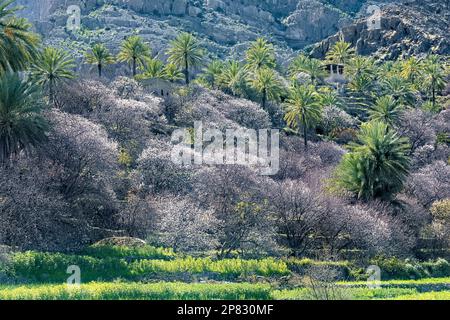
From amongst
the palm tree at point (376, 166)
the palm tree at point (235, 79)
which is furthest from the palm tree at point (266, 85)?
the palm tree at point (376, 166)

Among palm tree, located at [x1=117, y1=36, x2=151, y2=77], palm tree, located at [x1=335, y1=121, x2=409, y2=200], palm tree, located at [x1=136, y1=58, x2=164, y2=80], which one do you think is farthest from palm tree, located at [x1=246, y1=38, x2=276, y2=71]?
palm tree, located at [x1=335, y1=121, x2=409, y2=200]

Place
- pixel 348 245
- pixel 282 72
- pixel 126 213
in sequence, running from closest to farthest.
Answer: pixel 126 213 < pixel 348 245 < pixel 282 72

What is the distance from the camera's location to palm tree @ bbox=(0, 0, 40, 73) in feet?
121

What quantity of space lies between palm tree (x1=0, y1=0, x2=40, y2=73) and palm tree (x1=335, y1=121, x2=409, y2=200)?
2681 cm

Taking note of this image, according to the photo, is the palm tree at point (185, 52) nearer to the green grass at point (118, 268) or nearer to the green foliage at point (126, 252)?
the green foliage at point (126, 252)

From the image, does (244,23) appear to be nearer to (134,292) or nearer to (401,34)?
(401,34)

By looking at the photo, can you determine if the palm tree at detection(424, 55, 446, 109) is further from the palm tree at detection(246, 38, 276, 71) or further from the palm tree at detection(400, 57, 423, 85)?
the palm tree at detection(246, 38, 276, 71)

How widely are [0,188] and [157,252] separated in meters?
9.22

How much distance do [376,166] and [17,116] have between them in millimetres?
28551

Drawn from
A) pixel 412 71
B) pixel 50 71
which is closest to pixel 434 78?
pixel 412 71

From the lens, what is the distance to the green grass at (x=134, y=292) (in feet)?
73.1
